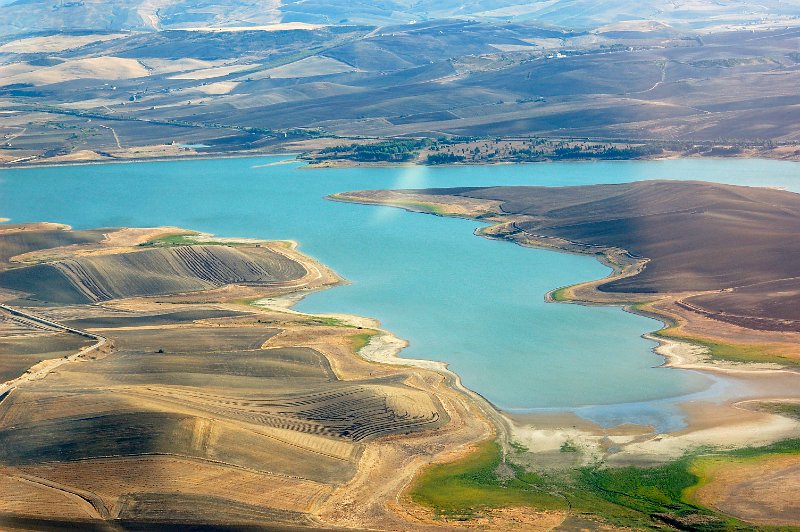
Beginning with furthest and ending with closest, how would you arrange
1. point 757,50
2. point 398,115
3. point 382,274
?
1. point 757,50
2. point 398,115
3. point 382,274

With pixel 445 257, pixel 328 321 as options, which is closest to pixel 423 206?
pixel 445 257

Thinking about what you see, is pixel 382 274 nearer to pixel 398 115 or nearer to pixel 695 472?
pixel 695 472

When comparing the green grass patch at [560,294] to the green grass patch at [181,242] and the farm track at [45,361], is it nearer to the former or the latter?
the green grass patch at [181,242]

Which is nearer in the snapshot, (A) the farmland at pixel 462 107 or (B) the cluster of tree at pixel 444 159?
(B) the cluster of tree at pixel 444 159

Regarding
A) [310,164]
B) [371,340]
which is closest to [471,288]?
[371,340]

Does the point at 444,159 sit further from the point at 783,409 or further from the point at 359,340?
the point at 783,409

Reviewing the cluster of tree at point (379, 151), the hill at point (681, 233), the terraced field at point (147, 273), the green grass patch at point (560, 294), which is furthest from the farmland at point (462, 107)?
the green grass patch at point (560, 294)

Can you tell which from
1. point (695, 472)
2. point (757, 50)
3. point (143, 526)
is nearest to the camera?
point (143, 526)
